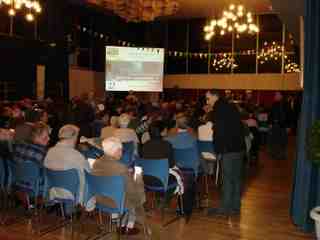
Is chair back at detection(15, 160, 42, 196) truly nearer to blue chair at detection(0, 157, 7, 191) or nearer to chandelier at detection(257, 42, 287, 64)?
blue chair at detection(0, 157, 7, 191)

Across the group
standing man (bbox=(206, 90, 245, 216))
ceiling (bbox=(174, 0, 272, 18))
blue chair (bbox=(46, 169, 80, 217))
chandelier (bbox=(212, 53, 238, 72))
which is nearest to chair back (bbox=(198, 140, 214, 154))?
standing man (bbox=(206, 90, 245, 216))

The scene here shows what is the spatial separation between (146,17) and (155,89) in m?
2.97

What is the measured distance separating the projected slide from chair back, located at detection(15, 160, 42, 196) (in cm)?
892

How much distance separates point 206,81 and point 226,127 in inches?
548

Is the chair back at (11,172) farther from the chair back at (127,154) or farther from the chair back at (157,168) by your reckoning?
the chair back at (157,168)

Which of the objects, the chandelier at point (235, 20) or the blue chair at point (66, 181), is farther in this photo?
the chandelier at point (235, 20)

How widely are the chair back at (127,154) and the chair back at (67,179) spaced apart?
1194mm

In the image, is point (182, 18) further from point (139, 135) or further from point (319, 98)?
point (319, 98)

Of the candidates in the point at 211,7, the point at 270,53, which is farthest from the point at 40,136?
the point at 270,53

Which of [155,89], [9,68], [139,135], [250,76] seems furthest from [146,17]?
[250,76]

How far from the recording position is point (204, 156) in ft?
22.4

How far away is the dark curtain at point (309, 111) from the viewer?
488cm

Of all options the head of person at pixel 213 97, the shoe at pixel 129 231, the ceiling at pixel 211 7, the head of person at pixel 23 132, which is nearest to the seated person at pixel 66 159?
the shoe at pixel 129 231

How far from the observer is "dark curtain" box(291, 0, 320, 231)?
4.88 m
